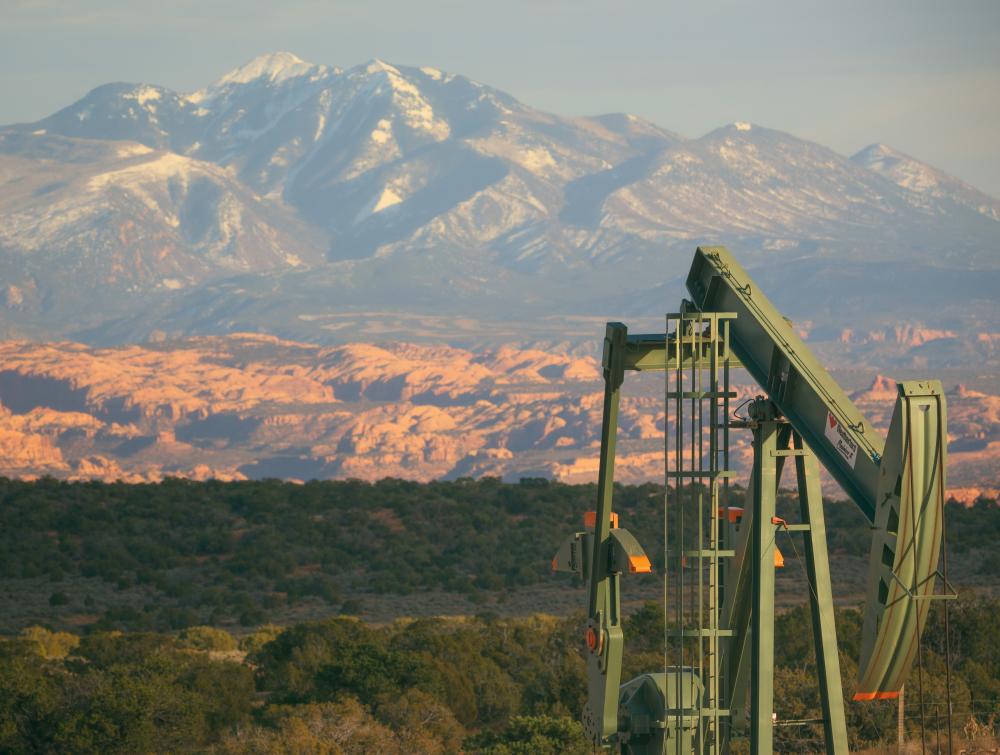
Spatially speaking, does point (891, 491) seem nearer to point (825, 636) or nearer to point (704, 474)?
point (704, 474)

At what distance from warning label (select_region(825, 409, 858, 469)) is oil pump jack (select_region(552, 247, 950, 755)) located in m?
0.02

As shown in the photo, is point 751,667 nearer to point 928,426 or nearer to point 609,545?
point 609,545

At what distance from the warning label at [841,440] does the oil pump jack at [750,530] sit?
2 centimetres

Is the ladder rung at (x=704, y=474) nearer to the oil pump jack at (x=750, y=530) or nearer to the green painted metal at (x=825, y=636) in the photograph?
the oil pump jack at (x=750, y=530)

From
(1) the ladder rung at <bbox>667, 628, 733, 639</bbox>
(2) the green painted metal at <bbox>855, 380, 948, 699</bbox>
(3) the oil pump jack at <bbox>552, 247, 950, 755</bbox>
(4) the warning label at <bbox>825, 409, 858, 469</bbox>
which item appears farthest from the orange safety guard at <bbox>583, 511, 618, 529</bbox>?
(2) the green painted metal at <bbox>855, 380, 948, 699</bbox>

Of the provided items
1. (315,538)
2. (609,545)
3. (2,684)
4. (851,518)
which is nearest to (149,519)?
(315,538)

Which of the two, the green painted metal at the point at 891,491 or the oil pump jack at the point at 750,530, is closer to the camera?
the green painted metal at the point at 891,491

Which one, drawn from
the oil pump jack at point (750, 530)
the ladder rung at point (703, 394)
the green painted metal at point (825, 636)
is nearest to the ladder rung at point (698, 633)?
the oil pump jack at point (750, 530)

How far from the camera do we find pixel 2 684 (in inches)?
1265

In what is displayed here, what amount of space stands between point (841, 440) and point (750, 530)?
5.20 feet

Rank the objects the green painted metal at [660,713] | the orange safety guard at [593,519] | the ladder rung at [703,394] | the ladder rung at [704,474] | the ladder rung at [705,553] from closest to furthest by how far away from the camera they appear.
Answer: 1. the ladder rung at [704,474]
2. the ladder rung at [703,394]
3. the ladder rung at [705,553]
4. the green painted metal at [660,713]
5. the orange safety guard at [593,519]

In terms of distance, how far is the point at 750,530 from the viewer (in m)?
15.2

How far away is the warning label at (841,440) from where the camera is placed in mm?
13820

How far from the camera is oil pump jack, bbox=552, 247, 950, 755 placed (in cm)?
1271
